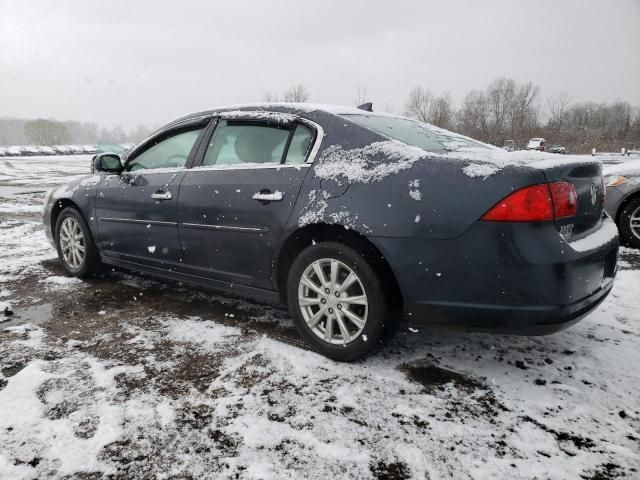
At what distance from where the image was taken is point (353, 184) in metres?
2.46

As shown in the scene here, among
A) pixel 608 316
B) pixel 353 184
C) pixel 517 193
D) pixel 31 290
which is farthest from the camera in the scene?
pixel 31 290

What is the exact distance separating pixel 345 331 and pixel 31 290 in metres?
3.08

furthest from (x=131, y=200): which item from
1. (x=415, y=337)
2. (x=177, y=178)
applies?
(x=415, y=337)

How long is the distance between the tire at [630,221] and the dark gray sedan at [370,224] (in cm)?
348

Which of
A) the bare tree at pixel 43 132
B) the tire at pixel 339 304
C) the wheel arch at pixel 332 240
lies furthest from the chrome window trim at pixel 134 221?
the bare tree at pixel 43 132

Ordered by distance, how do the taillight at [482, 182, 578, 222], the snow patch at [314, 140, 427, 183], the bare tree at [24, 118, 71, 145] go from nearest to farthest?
the taillight at [482, 182, 578, 222] → the snow patch at [314, 140, 427, 183] → the bare tree at [24, 118, 71, 145]

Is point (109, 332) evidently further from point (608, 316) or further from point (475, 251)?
point (608, 316)

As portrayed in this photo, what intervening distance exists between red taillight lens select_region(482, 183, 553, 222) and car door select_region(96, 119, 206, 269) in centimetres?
230

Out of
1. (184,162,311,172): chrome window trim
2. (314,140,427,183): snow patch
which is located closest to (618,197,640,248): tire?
(314,140,427,183): snow patch

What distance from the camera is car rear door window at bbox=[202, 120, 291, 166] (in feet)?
9.59

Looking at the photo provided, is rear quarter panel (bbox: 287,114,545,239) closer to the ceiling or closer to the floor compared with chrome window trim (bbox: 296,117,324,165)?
closer to the floor

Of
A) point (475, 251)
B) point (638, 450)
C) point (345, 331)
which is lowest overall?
point (638, 450)

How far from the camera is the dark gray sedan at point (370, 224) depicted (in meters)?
2.10

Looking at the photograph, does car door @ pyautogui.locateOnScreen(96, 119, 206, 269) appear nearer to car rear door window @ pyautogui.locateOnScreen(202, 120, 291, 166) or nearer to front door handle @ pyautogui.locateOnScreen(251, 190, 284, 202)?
car rear door window @ pyautogui.locateOnScreen(202, 120, 291, 166)
